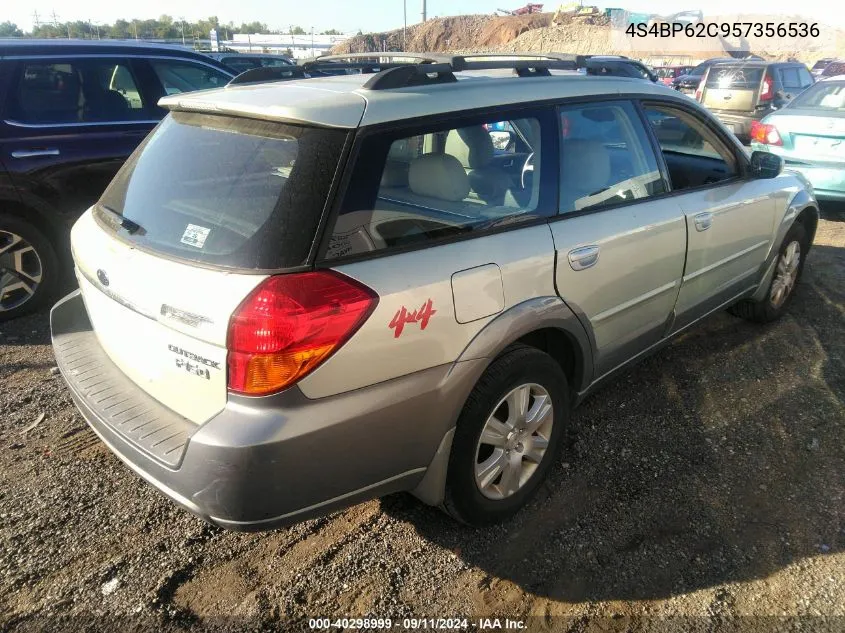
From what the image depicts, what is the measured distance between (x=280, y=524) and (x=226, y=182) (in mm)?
1135

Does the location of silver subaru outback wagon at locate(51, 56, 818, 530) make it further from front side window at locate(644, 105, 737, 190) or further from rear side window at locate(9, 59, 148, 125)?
rear side window at locate(9, 59, 148, 125)

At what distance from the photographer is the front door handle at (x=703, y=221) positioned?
3.33 meters

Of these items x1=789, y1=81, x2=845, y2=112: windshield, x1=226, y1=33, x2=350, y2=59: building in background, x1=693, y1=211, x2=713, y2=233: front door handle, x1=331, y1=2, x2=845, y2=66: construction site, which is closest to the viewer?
x1=693, y1=211, x2=713, y2=233: front door handle

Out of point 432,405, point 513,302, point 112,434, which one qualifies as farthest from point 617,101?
point 112,434

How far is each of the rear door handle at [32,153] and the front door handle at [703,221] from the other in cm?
429

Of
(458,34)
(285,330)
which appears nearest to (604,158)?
(285,330)

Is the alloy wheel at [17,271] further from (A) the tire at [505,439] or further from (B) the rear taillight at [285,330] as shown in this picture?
(A) the tire at [505,439]

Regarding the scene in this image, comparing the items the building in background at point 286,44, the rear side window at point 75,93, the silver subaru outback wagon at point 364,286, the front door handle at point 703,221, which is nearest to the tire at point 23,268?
the rear side window at point 75,93

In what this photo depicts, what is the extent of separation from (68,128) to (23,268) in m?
1.08

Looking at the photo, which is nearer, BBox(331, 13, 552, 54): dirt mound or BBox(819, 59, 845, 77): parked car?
BBox(819, 59, 845, 77): parked car

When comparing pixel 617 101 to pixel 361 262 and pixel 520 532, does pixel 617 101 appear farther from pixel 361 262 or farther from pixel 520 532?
pixel 520 532

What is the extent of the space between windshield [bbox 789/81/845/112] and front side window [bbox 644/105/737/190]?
4.57 metres

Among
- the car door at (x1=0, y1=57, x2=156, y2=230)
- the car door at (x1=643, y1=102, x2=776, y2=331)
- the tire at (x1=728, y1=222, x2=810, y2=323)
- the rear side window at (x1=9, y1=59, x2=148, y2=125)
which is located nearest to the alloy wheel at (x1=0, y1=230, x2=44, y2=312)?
the car door at (x1=0, y1=57, x2=156, y2=230)

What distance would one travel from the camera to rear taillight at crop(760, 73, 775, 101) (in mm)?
11453
